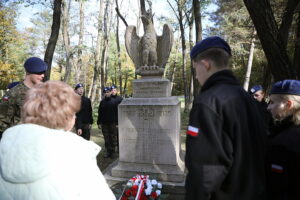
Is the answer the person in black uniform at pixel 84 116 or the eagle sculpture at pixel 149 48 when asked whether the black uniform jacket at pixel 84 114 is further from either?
the eagle sculpture at pixel 149 48

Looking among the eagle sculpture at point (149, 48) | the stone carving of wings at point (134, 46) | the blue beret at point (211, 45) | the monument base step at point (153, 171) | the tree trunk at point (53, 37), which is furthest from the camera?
the tree trunk at point (53, 37)

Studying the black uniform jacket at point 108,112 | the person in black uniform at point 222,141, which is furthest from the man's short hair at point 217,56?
the black uniform jacket at point 108,112

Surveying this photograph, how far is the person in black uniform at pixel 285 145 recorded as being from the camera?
1698 millimetres

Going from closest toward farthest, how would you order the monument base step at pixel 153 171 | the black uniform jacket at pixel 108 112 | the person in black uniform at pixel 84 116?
1. the monument base step at pixel 153 171
2. the person in black uniform at pixel 84 116
3. the black uniform jacket at pixel 108 112

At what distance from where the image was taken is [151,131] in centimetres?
488

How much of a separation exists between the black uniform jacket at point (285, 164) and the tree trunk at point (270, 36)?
8.00 feet

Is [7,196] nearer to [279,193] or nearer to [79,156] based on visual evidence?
[79,156]

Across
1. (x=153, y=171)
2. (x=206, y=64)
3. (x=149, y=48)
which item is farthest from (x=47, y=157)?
(x=149, y=48)

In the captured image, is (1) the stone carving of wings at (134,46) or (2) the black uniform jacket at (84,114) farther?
(2) the black uniform jacket at (84,114)

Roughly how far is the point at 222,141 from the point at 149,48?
4.32m

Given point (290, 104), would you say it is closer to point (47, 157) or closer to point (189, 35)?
point (47, 157)

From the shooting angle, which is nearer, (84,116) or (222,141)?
(222,141)

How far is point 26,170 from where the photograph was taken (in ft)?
3.83

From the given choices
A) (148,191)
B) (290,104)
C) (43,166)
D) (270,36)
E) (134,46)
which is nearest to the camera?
(43,166)
